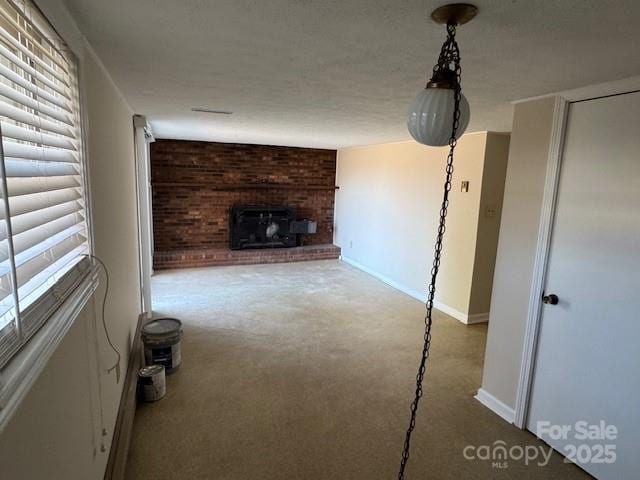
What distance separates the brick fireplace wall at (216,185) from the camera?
6062mm

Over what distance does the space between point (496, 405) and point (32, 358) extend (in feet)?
8.62

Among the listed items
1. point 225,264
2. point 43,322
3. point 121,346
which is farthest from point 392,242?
point 43,322

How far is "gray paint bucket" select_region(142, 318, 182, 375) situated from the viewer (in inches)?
107

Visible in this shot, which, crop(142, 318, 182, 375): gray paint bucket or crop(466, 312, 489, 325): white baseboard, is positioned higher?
crop(142, 318, 182, 375): gray paint bucket

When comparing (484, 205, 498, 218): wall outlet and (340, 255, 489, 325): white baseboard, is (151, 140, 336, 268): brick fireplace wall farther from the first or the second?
(484, 205, 498, 218): wall outlet

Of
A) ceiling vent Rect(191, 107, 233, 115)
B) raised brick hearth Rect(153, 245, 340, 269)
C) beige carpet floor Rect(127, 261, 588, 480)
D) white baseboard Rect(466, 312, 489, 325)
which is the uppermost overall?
ceiling vent Rect(191, 107, 233, 115)

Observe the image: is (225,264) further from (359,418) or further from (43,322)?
(43,322)

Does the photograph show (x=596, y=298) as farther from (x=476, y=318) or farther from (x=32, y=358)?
(x=32, y=358)

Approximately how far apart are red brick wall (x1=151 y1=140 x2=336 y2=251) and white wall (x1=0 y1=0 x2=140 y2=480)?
329cm

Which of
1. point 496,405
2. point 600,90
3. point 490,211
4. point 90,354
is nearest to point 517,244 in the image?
point 600,90

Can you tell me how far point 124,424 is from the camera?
206cm

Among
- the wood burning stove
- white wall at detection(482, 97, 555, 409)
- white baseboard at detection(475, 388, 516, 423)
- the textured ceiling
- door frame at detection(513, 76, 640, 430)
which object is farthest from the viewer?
the wood burning stove

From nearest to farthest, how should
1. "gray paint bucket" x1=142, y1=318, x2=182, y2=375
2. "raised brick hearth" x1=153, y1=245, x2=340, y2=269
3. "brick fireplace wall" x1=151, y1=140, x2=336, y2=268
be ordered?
"gray paint bucket" x1=142, y1=318, x2=182, y2=375, "raised brick hearth" x1=153, y1=245, x2=340, y2=269, "brick fireplace wall" x1=151, y1=140, x2=336, y2=268

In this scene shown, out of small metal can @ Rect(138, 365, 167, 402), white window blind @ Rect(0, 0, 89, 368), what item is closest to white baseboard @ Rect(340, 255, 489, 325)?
small metal can @ Rect(138, 365, 167, 402)
